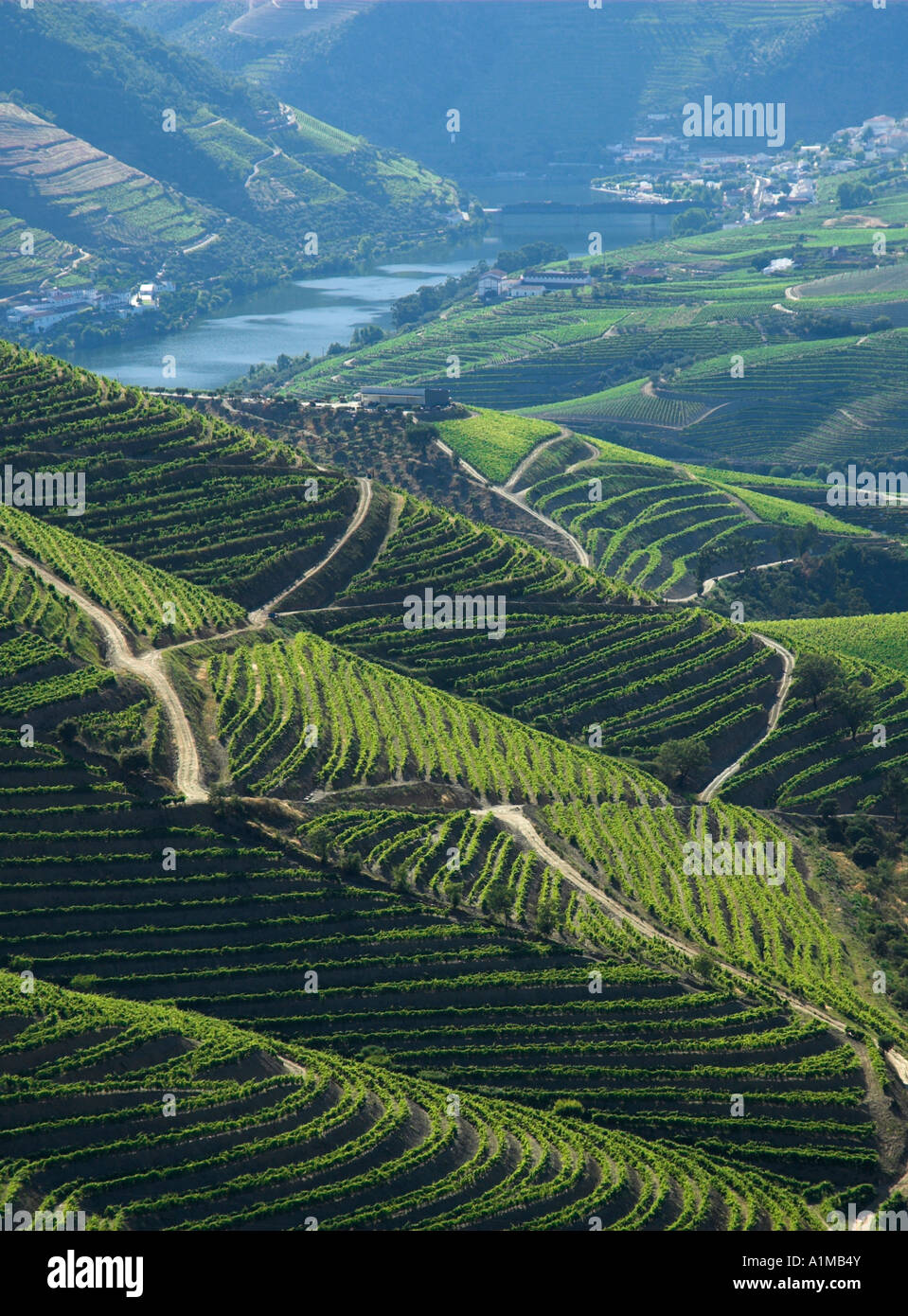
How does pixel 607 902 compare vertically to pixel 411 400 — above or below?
below

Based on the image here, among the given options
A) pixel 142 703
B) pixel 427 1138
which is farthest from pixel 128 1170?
pixel 142 703

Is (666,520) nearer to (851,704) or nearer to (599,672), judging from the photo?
(599,672)

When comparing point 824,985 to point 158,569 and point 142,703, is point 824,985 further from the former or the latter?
point 158,569

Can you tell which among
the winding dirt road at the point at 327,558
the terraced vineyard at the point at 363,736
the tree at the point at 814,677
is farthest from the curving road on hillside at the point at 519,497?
the terraced vineyard at the point at 363,736

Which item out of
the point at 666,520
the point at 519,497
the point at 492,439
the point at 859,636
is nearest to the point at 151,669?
the point at 859,636

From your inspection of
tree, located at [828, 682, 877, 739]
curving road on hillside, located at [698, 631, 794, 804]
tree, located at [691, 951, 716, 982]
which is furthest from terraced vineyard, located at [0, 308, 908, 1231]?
tree, located at [828, 682, 877, 739]
